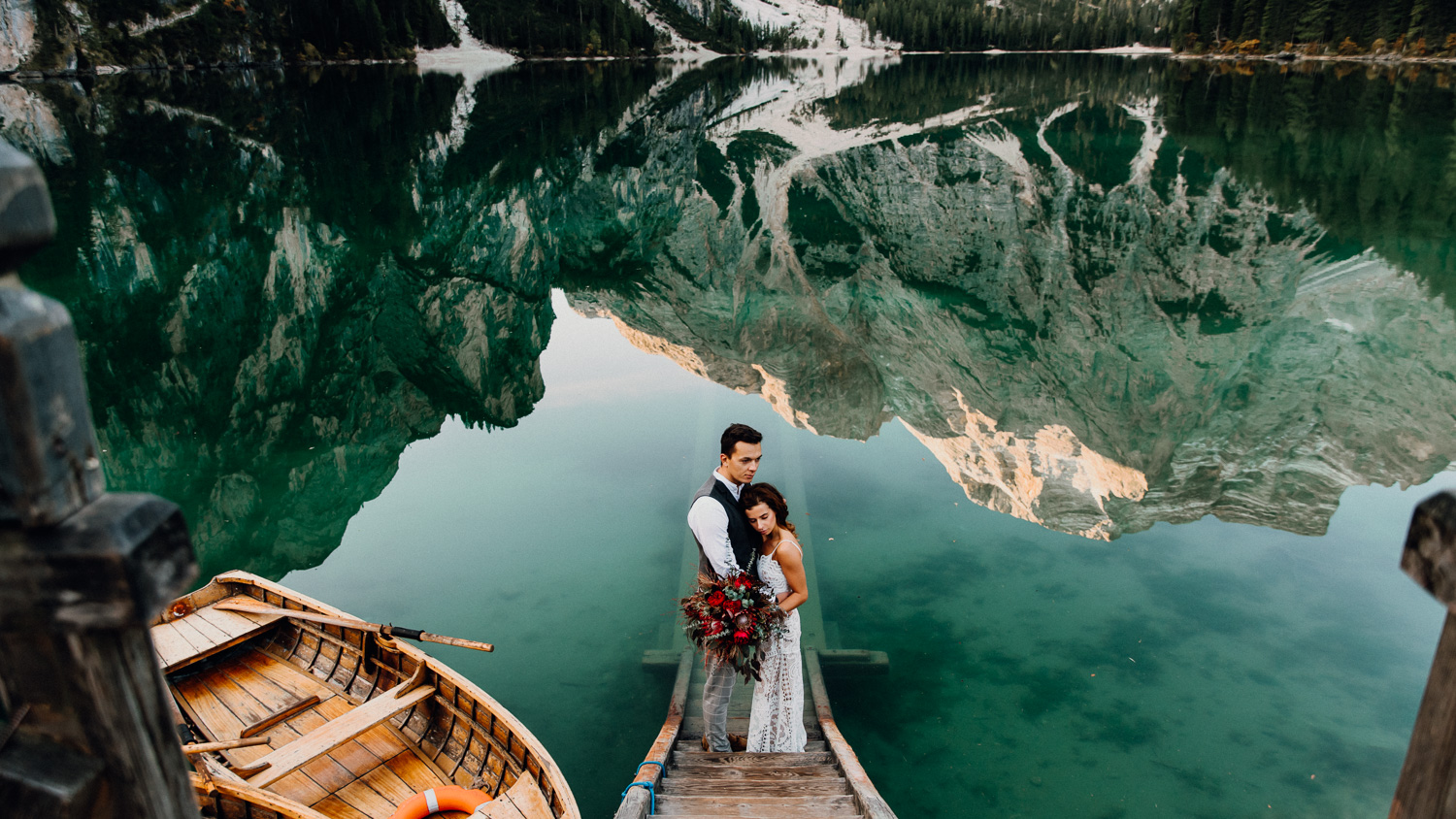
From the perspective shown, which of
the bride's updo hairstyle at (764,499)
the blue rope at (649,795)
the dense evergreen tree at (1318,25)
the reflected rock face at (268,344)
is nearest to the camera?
the blue rope at (649,795)

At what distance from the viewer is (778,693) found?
265 inches

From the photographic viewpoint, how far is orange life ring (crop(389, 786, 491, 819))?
622 cm

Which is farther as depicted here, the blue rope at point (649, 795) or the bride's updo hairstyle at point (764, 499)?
the bride's updo hairstyle at point (764, 499)

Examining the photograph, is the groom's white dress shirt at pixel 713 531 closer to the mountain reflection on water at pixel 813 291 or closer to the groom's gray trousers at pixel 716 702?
the groom's gray trousers at pixel 716 702

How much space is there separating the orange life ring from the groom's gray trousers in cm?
180

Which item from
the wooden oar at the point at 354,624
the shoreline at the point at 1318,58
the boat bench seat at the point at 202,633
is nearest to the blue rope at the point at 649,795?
the wooden oar at the point at 354,624

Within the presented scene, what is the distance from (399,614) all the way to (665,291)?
2055 cm

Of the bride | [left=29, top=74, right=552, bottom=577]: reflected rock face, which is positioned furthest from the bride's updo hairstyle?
[left=29, top=74, right=552, bottom=577]: reflected rock face

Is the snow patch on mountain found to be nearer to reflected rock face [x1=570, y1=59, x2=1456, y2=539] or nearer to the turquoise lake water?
the turquoise lake water

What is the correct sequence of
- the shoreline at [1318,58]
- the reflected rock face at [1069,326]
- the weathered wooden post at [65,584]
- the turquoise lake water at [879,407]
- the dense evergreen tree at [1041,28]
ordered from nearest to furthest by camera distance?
the weathered wooden post at [65,584]
the turquoise lake water at [879,407]
the reflected rock face at [1069,326]
the shoreline at [1318,58]
the dense evergreen tree at [1041,28]

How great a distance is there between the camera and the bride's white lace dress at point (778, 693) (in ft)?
21.1

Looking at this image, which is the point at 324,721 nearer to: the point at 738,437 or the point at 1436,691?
the point at 738,437

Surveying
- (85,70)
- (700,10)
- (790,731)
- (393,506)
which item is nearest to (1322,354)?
(790,731)

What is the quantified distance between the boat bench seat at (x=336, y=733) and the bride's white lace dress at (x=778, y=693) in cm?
298
